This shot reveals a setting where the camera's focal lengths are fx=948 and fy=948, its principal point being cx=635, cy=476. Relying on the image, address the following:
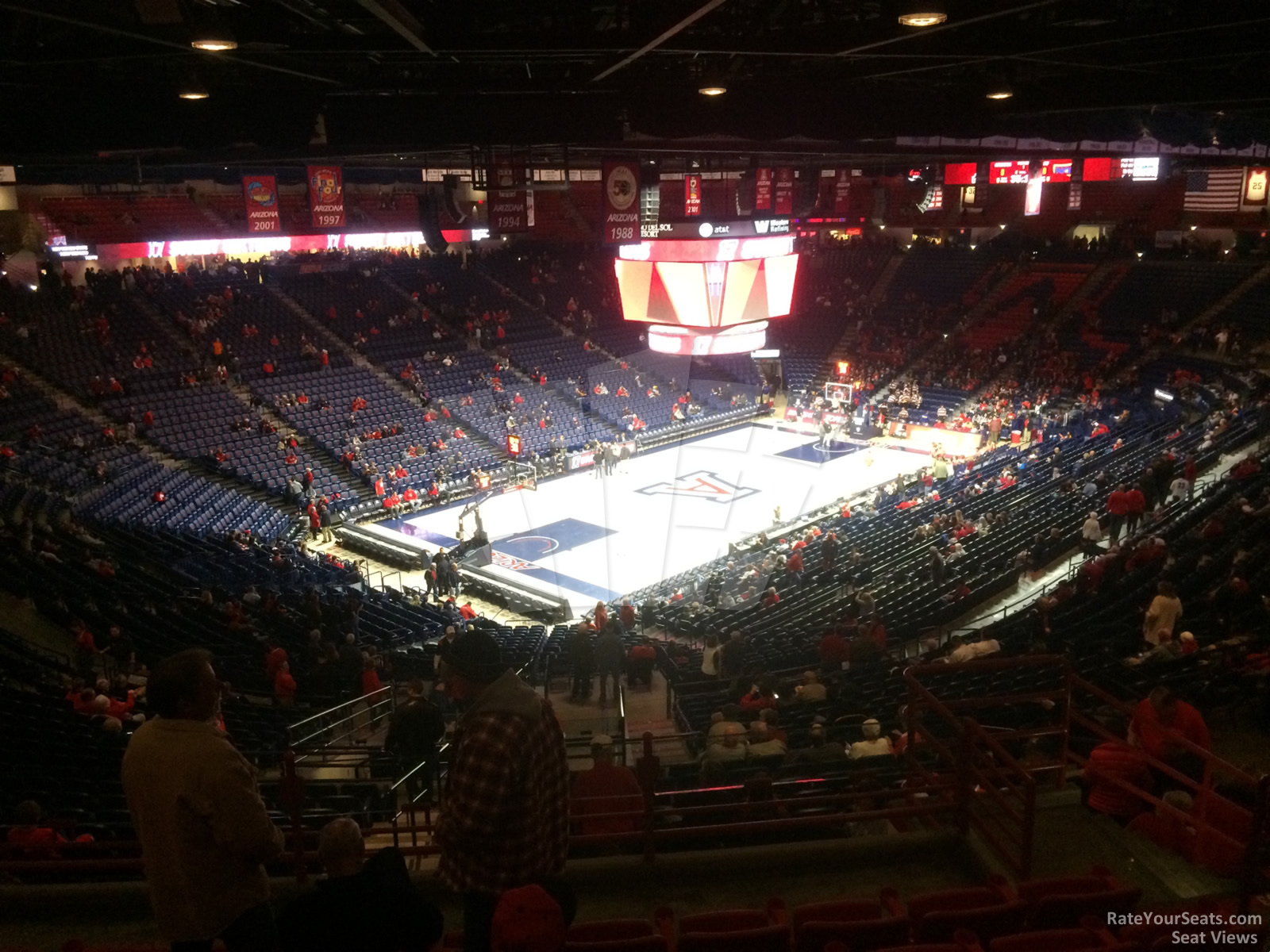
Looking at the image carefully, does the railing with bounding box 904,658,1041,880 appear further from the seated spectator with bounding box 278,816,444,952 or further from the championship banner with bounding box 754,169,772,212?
the championship banner with bounding box 754,169,772,212

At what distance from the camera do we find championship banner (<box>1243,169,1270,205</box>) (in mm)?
25688

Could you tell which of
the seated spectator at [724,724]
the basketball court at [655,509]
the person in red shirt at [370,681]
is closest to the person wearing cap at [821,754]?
the seated spectator at [724,724]

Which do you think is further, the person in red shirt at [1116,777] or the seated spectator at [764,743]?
the seated spectator at [764,743]

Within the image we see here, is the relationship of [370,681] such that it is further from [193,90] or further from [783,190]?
[783,190]

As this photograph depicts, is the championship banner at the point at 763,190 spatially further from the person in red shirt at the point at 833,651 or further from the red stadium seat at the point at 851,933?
the red stadium seat at the point at 851,933

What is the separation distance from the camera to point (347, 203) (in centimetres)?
3788

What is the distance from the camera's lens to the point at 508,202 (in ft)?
53.7

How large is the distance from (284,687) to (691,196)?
14.0 metres

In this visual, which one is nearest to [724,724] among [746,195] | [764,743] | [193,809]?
[764,743]

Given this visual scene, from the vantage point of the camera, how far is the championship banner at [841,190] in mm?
23859

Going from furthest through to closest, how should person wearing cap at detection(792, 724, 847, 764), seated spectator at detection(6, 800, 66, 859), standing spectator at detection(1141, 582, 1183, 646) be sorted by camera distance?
standing spectator at detection(1141, 582, 1183, 646) → person wearing cap at detection(792, 724, 847, 764) → seated spectator at detection(6, 800, 66, 859)

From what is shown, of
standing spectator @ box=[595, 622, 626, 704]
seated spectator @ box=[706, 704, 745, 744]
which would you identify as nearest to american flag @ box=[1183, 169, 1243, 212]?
standing spectator @ box=[595, 622, 626, 704]

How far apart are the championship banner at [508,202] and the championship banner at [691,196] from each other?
4871 millimetres

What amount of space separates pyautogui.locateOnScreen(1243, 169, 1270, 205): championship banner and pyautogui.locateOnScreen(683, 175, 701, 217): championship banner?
52.3 feet
